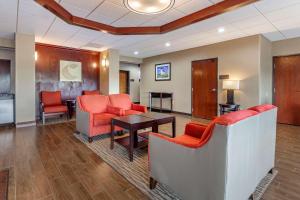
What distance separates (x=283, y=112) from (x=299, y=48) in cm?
189

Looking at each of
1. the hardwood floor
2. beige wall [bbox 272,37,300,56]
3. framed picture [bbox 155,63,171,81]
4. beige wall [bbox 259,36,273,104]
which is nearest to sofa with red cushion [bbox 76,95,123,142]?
the hardwood floor

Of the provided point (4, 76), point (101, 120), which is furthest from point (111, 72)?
point (4, 76)

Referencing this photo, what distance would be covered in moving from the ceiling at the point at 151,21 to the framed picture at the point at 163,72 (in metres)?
2.00

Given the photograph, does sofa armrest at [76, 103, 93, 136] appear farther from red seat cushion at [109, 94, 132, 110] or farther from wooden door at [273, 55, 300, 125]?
wooden door at [273, 55, 300, 125]

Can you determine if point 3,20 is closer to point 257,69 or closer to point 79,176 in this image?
point 79,176

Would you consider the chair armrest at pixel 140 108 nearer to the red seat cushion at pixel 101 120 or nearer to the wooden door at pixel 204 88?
the red seat cushion at pixel 101 120

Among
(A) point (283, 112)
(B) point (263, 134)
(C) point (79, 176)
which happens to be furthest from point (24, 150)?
(A) point (283, 112)

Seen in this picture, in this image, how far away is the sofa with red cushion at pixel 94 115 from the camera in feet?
11.2

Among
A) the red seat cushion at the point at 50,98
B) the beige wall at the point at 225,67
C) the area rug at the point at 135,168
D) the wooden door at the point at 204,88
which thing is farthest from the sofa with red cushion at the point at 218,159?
the red seat cushion at the point at 50,98

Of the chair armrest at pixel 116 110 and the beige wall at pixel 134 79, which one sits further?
the beige wall at pixel 134 79

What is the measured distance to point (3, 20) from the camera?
3742mm

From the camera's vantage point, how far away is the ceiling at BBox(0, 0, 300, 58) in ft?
9.95

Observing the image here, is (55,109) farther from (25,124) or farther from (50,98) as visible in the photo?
(25,124)

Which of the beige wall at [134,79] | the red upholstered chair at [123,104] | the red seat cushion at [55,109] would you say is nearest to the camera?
the red upholstered chair at [123,104]
